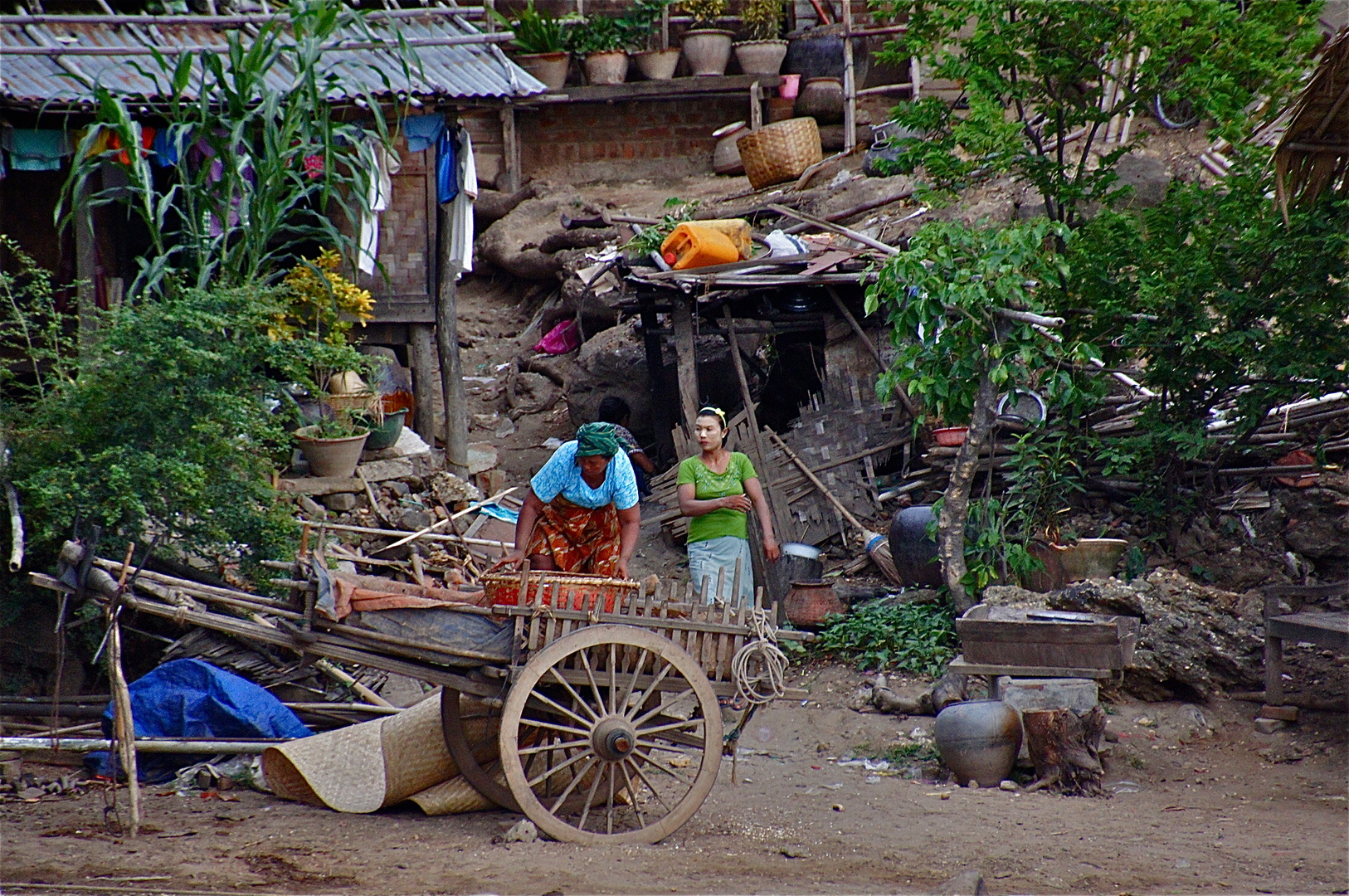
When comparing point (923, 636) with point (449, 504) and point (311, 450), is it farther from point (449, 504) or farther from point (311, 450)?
point (311, 450)

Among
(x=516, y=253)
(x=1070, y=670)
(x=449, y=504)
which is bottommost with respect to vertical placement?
(x=1070, y=670)

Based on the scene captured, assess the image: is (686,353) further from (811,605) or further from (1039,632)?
(1039,632)

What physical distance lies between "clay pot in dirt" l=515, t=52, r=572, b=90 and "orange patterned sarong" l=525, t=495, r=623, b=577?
10.5 meters

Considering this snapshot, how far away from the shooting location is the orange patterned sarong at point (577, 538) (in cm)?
585

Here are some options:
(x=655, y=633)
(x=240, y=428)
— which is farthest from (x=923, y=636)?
(x=240, y=428)

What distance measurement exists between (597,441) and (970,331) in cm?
324

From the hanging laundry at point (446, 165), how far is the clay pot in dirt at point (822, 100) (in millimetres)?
6830

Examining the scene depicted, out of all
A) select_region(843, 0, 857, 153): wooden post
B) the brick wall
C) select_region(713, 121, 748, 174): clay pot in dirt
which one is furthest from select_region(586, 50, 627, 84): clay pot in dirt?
select_region(843, 0, 857, 153): wooden post

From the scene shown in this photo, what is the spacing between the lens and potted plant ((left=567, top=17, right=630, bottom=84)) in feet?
49.1

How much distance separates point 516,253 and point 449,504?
5881 millimetres

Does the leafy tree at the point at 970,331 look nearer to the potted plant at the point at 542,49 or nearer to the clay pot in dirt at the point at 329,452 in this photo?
the clay pot in dirt at the point at 329,452

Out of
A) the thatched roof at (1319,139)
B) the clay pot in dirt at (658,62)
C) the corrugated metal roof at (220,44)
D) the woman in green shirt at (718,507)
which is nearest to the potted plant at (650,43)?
the clay pot in dirt at (658,62)

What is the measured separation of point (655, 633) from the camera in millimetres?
4695

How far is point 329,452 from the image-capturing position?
8.95 meters
